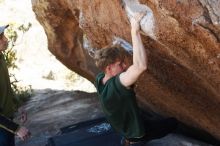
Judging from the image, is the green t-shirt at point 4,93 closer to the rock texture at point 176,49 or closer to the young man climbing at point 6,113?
the young man climbing at point 6,113

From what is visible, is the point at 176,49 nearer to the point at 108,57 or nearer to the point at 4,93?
the point at 108,57

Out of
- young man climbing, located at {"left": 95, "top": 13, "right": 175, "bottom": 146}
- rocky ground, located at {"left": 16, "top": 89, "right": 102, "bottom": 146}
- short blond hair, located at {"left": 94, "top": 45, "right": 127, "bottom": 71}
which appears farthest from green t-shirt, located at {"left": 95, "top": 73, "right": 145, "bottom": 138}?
rocky ground, located at {"left": 16, "top": 89, "right": 102, "bottom": 146}

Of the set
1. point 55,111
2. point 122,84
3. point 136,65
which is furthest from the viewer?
point 55,111

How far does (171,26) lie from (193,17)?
36cm

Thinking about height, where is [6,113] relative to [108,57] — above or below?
below

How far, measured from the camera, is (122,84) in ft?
13.8

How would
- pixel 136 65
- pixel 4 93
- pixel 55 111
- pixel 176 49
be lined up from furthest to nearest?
pixel 55 111 → pixel 4 93 → pixel 176 49 → pixel 136 65

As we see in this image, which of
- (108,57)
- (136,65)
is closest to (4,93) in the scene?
(108,57)

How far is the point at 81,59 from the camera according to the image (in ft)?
30.8

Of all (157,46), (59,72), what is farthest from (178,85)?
(59,72)

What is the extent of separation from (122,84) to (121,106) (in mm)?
279

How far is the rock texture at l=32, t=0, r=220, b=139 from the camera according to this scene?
13.4 feet

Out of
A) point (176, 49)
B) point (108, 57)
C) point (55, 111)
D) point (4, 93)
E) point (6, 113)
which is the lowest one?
point (55, 111)

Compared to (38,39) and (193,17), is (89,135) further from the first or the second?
(38,39)
